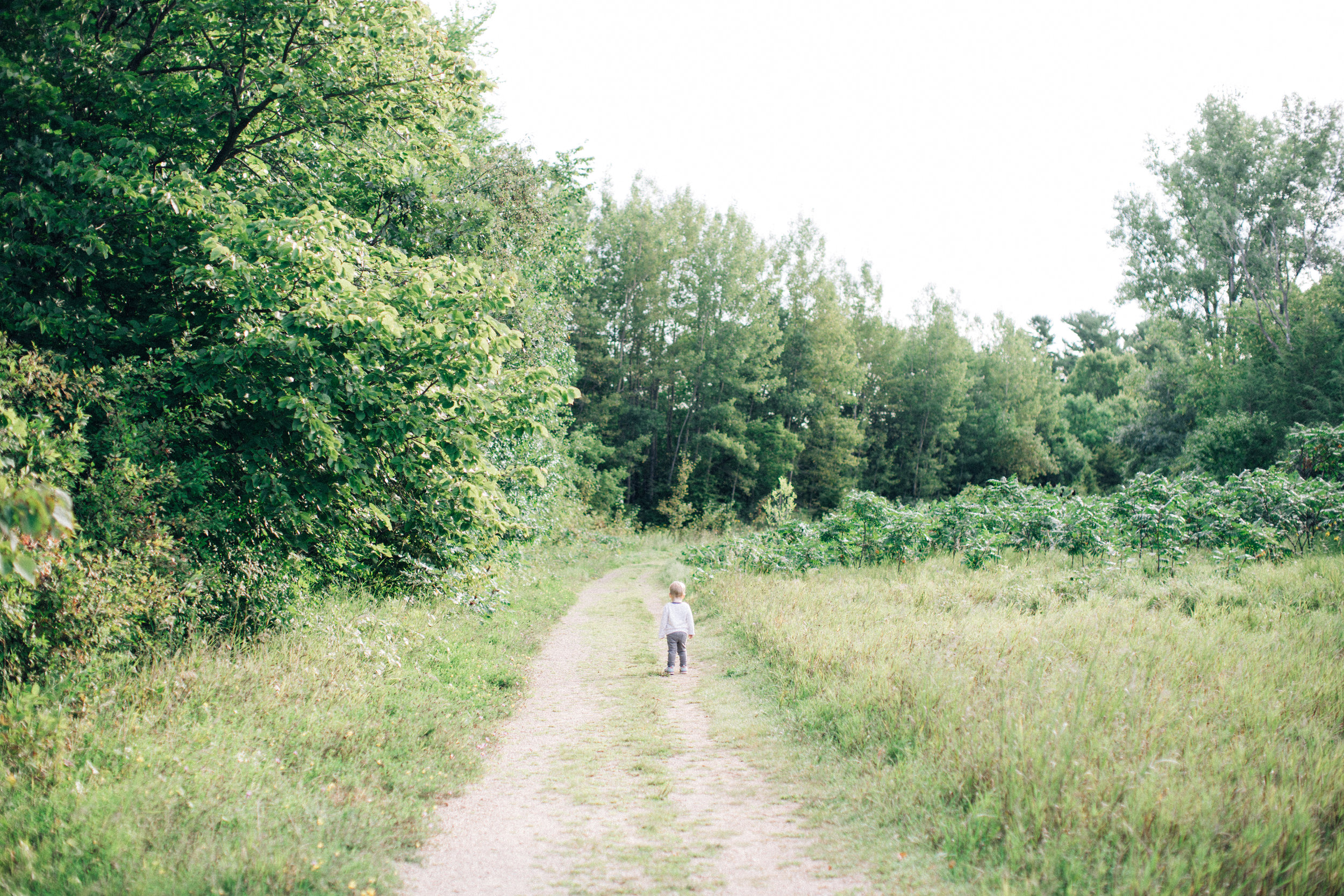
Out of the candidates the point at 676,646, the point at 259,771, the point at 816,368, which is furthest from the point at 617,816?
the point at 816,368

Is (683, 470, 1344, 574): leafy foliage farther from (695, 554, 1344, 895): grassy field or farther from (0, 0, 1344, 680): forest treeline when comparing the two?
(0, 0, 1344, 680): forest treeline

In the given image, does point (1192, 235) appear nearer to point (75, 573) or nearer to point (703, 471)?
point (703, 471)

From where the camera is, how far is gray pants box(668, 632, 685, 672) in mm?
9523

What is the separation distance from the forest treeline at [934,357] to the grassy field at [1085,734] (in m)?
18.4

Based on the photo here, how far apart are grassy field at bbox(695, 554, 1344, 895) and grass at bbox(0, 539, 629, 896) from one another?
3291mm

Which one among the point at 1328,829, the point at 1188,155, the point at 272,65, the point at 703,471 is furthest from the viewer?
the point at 703,471

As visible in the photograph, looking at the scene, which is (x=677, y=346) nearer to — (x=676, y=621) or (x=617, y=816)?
(x=676, y=621)

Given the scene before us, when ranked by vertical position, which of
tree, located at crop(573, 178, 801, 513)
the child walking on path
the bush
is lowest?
the child walking on path

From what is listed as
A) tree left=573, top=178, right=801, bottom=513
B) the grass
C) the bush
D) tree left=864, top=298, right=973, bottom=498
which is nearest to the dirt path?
the grass

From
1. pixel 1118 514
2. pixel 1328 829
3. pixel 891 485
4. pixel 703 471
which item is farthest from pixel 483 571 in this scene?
pixel 891 485

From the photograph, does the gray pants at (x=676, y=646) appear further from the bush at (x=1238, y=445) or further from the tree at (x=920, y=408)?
the tree at (x=920, y=408)

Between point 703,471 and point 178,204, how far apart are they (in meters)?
37.5

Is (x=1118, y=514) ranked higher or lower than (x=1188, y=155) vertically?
lower

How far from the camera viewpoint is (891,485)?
5262cm
